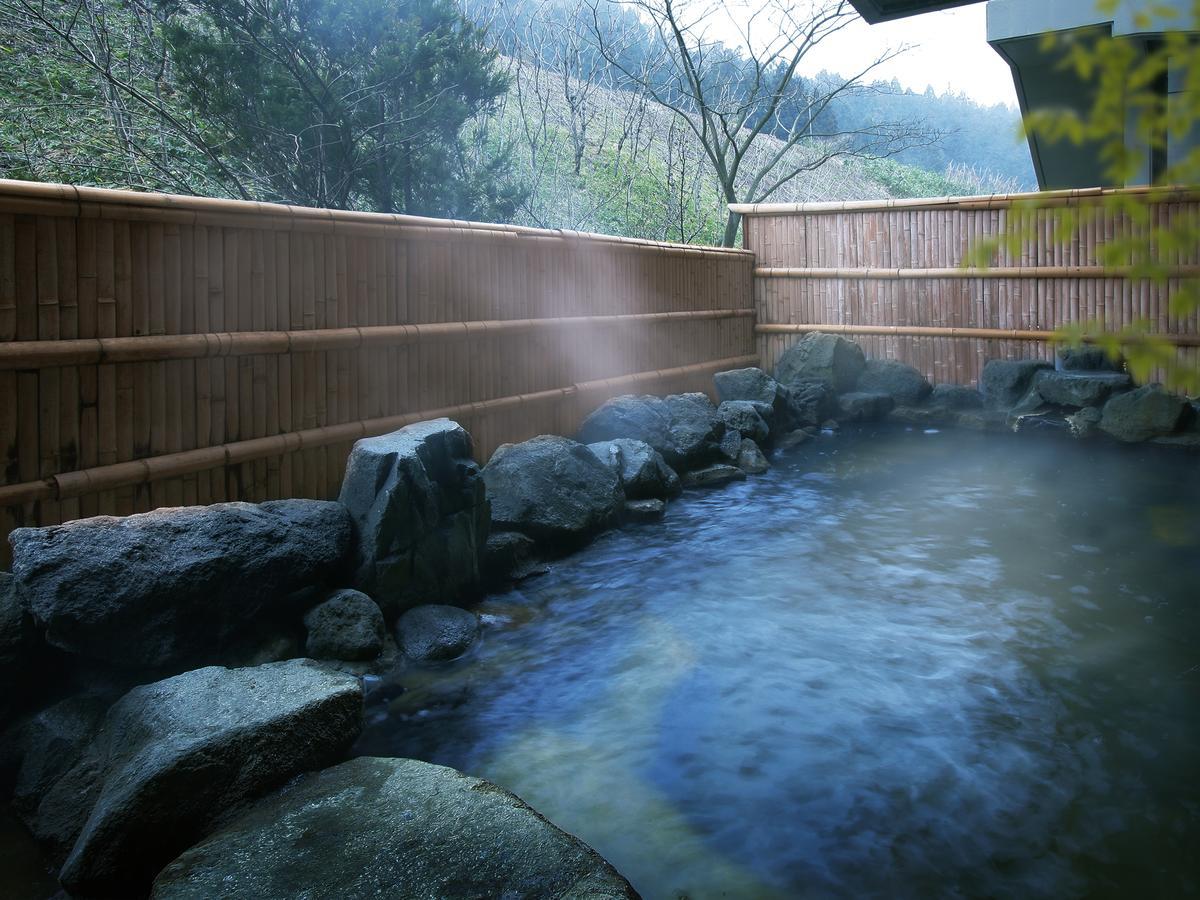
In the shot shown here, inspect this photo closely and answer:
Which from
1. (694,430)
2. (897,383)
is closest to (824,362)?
(897,383)

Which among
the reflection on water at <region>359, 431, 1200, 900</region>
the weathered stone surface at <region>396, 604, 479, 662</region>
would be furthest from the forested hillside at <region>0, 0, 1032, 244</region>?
the weathered stone surface at <region>396, 604, 479, 662</region>

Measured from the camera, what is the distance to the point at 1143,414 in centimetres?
823

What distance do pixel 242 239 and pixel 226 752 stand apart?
251 cm

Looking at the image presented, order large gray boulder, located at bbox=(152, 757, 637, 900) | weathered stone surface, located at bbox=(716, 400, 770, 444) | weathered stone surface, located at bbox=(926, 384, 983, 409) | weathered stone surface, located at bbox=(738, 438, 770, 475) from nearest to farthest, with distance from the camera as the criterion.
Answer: large gray boulder, located at bbox=(152, 757, 637, 900) → weathered stone surface, located at bbox=(738, 438, 770, 475) → weathered stone surface, located at bbox=(716, 400, 770, 444) → weathered stone surface, located at bbox=(926, 384, 983, 409)

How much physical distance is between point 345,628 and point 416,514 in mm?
646

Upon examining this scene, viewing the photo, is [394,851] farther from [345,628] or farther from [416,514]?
[416,514]

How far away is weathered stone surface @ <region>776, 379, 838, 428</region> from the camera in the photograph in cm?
928

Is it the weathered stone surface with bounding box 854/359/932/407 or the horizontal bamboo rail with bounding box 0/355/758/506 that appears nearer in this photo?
the horizontal bamboo rail with bounding box 0/355/758/506

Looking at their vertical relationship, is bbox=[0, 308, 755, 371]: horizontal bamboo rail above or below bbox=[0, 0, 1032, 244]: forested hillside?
below

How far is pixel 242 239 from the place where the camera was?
4.22 m

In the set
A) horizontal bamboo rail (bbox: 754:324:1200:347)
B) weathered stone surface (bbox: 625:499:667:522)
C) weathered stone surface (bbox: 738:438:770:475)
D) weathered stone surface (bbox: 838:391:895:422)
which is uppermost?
horizontal bamboo rail (bbox: 754:324:1200:347)

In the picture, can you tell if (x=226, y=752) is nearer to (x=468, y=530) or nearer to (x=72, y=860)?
(x=72, y=860)

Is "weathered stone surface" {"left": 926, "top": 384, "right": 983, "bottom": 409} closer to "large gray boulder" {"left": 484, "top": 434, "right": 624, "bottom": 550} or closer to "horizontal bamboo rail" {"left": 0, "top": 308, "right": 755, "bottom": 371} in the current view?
"horizontal bamboo rail" {"left": 0, "top": 308, "right": 755, "bottom": 371}

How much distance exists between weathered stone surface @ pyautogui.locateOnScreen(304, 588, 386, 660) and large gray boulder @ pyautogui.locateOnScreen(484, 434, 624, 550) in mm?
1400
